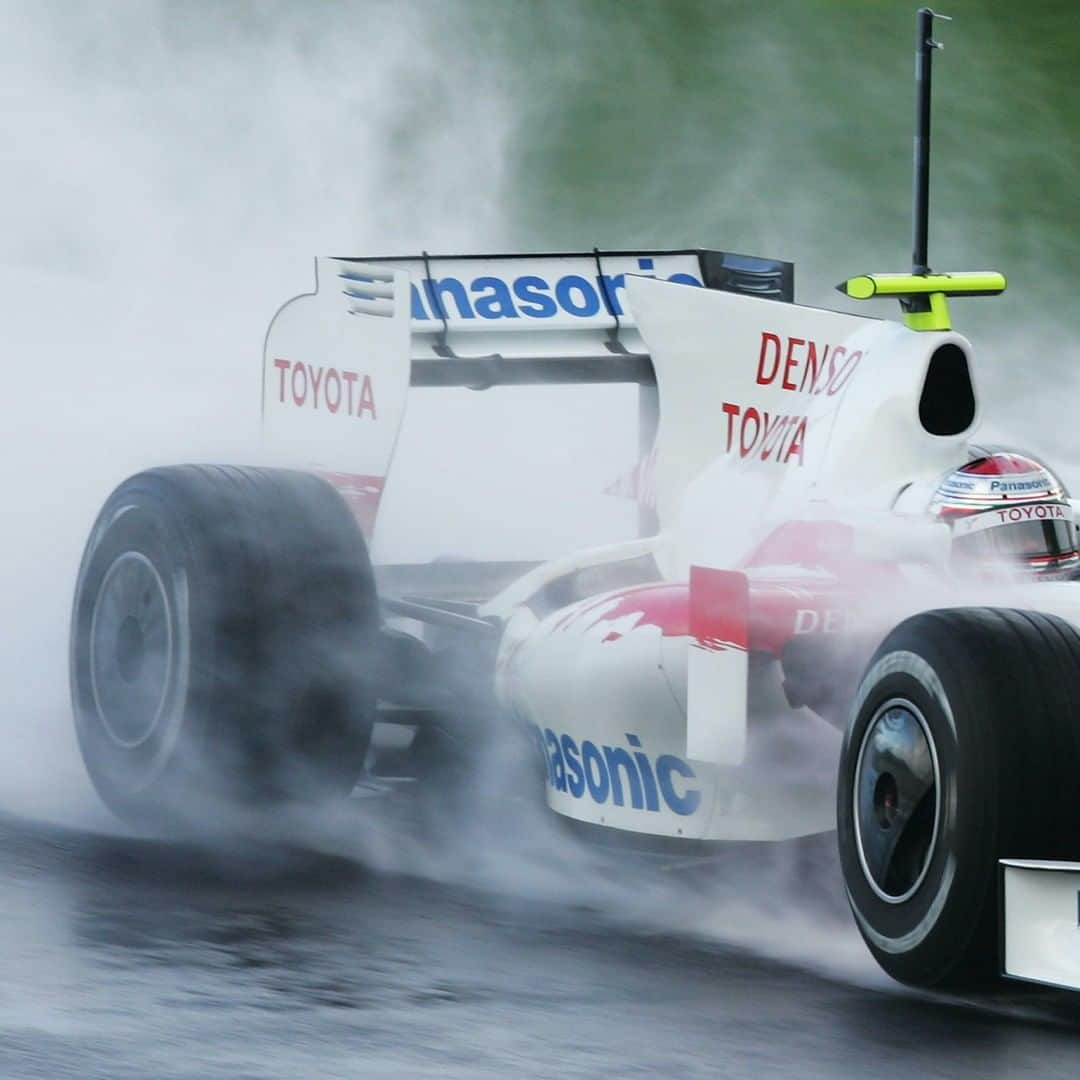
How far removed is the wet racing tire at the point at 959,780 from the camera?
15.4 feet

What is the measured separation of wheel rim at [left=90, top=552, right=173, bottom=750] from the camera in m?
6.79

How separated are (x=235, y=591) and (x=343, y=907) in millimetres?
→ 1058

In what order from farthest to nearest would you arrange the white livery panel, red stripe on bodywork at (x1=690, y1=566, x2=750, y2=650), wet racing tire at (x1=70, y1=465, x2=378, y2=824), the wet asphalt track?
wet racing tire at (x1=70, y1=465, x2=378, y2=824)
red stripe on bodywork at (x1=690, y1=566, x2=750, y2=650)
the white livery panel
the wet asphalt track

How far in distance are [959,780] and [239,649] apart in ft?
7.99

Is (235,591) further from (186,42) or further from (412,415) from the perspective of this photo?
(186,42)

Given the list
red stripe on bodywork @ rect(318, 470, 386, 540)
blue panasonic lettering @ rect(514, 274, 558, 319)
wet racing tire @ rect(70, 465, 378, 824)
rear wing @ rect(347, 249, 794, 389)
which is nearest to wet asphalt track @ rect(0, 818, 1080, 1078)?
wet racing tire @ rect(70, 465, 378, 824)

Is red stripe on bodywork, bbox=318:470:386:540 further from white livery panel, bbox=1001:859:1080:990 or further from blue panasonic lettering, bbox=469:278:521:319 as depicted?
white livery panel, bbox=1001:859:1080:990

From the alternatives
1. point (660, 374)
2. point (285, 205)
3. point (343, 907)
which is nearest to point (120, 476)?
point (285, 205)

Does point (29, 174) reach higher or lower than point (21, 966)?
higher

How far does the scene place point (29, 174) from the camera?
73.8ft

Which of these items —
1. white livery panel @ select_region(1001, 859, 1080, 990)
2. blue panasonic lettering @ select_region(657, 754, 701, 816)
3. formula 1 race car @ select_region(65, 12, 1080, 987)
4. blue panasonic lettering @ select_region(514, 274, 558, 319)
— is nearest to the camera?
white livery panel @ select_region(1001, 859, 1080, 990)

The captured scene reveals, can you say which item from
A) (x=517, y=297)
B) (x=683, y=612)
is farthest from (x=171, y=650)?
(x=517, y=297)

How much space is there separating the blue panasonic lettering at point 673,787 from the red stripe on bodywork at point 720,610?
392 mm

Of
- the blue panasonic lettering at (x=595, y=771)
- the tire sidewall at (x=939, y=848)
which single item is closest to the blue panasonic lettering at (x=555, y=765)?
the blue panasonic lettering at (x=595, y=771)
